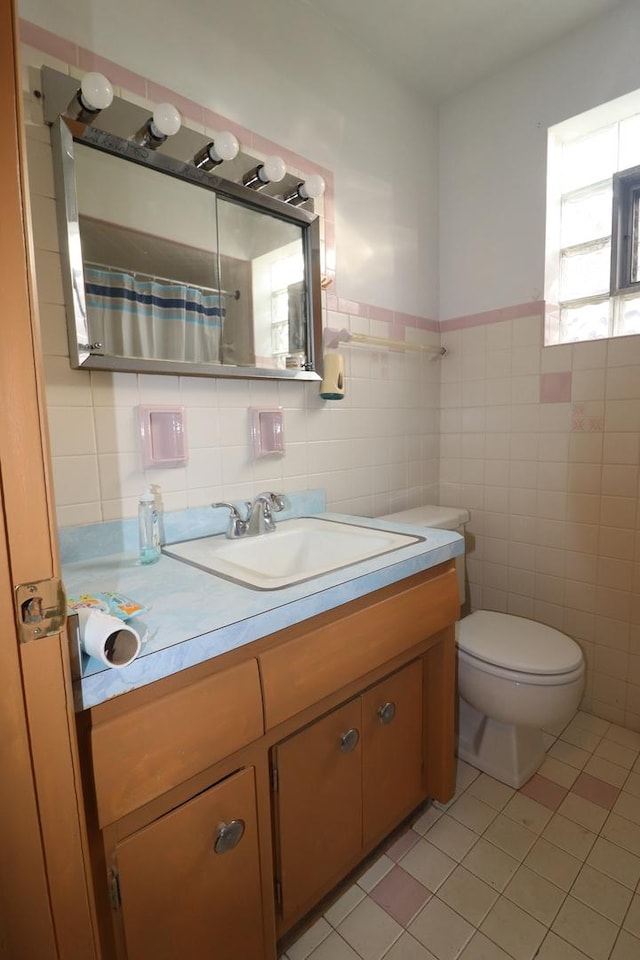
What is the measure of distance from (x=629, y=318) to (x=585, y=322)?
5.9 inches

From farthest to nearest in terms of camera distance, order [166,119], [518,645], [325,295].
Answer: [325,295] < [518,645] < [166,119]

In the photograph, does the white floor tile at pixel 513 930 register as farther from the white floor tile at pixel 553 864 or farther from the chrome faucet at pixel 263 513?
the chrome faucet at pixel 263 513

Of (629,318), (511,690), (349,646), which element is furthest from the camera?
(629,318)

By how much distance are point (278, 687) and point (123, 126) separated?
4.30 ft

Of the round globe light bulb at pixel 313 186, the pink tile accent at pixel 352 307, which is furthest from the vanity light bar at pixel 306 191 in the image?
the pink tile accent at pixel 352 307

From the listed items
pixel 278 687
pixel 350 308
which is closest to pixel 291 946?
pixel 278 687

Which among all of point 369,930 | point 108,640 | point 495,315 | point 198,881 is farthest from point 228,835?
point 495,315

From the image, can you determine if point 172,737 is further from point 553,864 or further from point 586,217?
point 586,217

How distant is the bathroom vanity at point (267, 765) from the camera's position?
66cm

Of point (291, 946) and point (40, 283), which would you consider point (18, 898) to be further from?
point (40, 283)

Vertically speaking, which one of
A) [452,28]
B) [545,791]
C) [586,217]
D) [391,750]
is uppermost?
[452,28]

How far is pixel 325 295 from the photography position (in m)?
1.60

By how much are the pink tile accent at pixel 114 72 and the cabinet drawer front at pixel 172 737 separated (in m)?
1.37

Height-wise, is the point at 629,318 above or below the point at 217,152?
below
